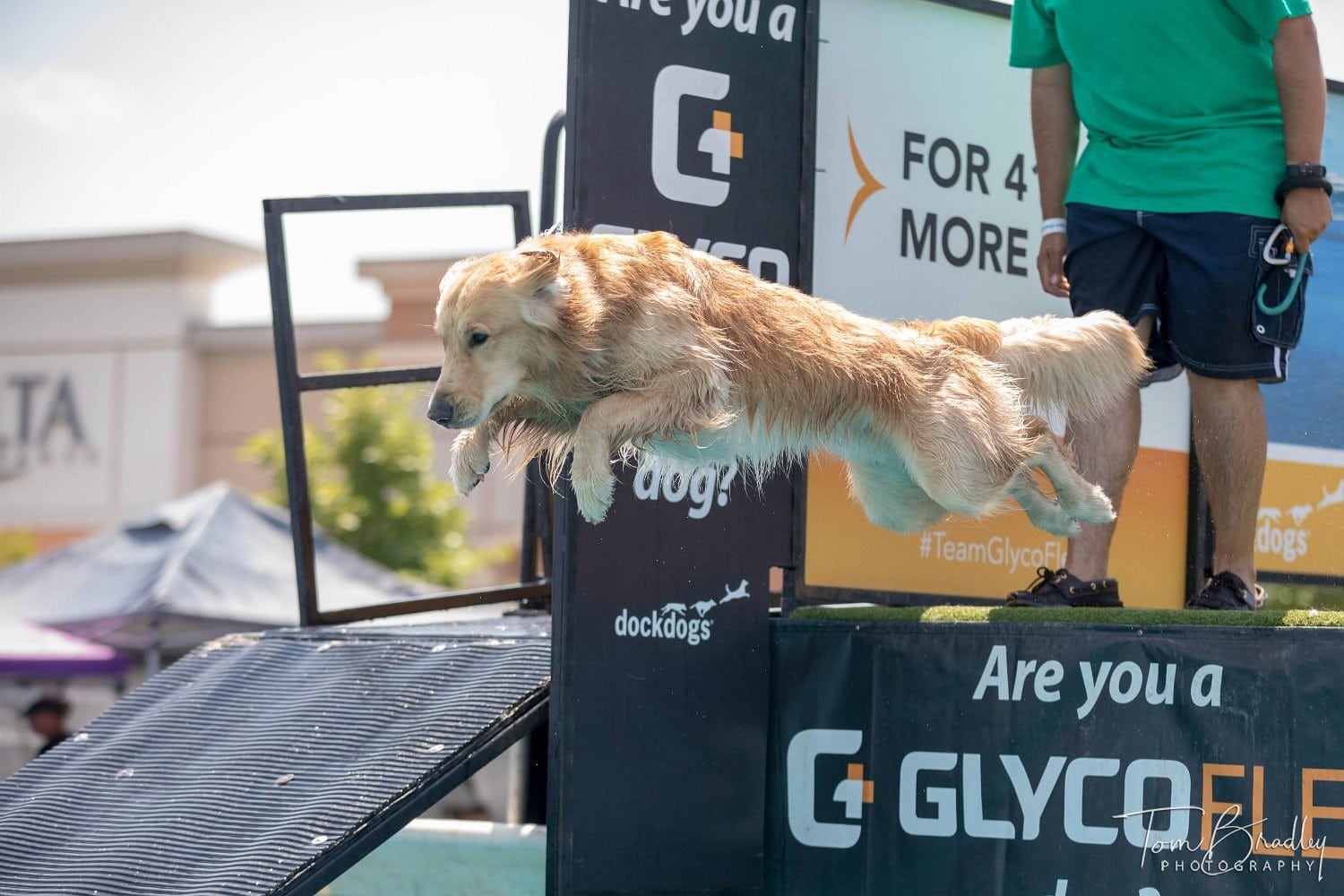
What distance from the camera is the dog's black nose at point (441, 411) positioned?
2.93 metres

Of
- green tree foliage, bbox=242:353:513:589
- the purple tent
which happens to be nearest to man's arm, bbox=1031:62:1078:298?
the purple tent

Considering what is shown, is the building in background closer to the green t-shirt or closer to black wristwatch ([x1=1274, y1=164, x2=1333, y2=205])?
the green t-shirt

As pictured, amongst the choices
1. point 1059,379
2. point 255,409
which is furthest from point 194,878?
point 255,409

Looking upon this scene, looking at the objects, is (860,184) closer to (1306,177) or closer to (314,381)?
(1306,177)

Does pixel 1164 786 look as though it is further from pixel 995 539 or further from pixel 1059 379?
pixel 995 539

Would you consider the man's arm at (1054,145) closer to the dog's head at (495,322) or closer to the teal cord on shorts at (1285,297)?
the teal cord on shorts at (1285,297)

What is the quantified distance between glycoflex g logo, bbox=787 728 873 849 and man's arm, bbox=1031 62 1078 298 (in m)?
1.63

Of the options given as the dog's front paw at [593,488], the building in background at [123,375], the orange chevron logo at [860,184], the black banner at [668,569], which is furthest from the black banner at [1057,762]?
the building in background at [123,375]

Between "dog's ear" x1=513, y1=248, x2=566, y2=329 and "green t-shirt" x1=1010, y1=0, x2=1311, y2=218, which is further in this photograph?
"green t-shirt" x1=1010, y1=0, x2=1311, y2=218

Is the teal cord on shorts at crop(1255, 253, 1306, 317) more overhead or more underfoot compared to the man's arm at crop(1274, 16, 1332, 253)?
more underfoot

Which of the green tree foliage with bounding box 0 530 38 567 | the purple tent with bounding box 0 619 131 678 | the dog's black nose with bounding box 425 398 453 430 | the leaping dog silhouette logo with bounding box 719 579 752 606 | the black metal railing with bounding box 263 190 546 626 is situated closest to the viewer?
the dog's black nose with bounding box 425 398 453 430

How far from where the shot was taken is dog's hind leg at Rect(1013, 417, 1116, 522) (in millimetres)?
3855

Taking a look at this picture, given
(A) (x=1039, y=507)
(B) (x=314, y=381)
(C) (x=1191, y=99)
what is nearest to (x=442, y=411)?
(A) (x=1039, y=507)

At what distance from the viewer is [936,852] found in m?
3.84
